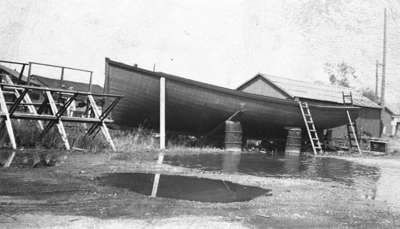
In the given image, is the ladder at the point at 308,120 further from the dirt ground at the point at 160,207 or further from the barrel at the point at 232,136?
the dirt ground at the point at 160,207

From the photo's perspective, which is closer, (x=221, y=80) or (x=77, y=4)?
(x=221, y=80)

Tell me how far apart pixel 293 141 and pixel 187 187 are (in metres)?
10.6

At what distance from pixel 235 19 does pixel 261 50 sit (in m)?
7.65

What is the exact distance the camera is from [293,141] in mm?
17578

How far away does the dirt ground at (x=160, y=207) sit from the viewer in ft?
16.8

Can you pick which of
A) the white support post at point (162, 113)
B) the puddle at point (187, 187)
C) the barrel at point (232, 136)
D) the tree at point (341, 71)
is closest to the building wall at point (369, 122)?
the barrel at point (232, 136)

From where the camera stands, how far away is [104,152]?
39.4 ft

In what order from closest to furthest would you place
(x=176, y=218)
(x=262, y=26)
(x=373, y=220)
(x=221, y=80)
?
(x=176, y=218)
(x=373, y=220)
(x=221, y=80)
(x=262, y=26)

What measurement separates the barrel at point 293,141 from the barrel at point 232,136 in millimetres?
2680

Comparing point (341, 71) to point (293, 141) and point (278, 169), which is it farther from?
point (278, 169)

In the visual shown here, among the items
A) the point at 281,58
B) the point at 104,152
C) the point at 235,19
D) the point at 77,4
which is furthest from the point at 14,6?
the point at 104,152

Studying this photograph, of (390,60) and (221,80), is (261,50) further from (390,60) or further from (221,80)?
(390,60)

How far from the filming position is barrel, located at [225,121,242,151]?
51.2 feet

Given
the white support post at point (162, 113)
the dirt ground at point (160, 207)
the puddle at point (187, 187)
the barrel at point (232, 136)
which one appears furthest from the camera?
the barrel at point (232, 136)
